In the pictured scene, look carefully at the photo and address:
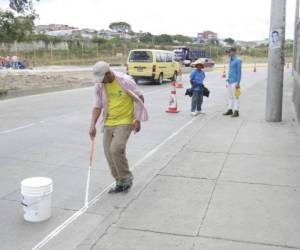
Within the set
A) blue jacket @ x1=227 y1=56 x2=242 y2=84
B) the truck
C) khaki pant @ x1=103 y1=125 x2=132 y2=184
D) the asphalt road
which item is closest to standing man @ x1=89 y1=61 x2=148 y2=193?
khaki pant @ x1=103 y1=125 x2=132 y2=184

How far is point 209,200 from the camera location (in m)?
6.15

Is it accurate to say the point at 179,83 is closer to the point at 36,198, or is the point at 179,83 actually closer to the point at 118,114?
the point at 118,114

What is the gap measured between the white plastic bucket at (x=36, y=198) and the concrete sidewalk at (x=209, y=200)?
572mm

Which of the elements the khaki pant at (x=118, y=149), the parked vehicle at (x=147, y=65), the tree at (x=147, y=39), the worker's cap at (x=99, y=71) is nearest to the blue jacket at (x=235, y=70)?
the khaki pant at (x=118, y=149)

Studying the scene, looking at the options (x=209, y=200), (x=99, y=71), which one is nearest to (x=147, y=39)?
(x=99, y=71)

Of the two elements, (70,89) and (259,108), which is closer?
(259,108)

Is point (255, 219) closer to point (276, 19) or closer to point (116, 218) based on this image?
point (116, 218)

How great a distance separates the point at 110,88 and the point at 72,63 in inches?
2281

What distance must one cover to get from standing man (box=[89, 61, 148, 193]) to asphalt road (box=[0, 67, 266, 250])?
1.72 feet

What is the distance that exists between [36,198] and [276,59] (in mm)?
8177

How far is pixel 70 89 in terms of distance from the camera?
2388cm

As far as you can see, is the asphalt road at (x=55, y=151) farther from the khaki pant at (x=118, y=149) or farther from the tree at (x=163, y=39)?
the tree at (x=163, y=39)

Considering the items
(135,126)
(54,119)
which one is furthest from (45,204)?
(54,119)

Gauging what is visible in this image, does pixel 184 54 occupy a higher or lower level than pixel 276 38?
higher
